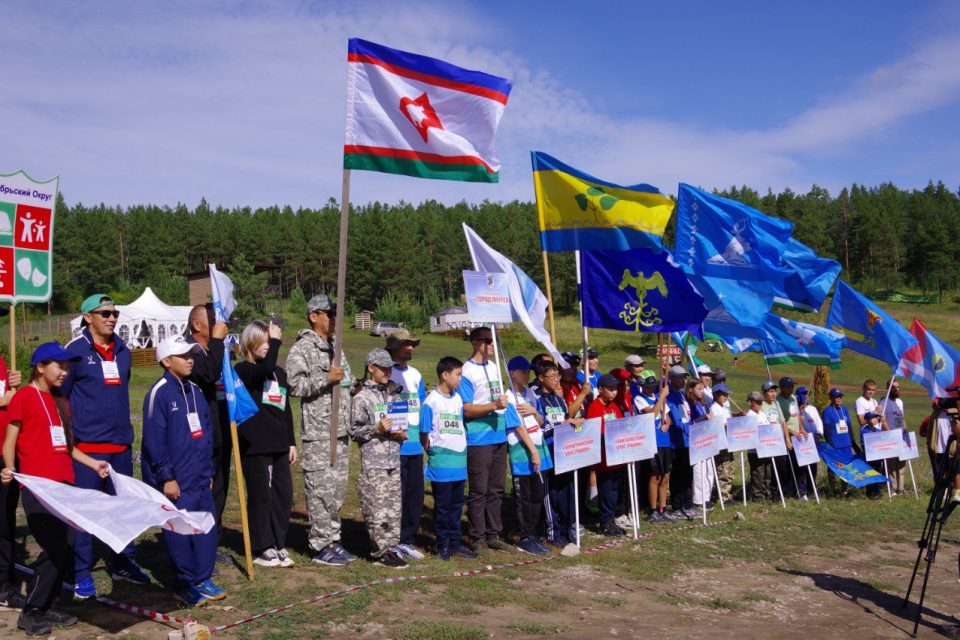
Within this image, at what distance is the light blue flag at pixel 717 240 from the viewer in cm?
1277

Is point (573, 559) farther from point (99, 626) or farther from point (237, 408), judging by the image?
point (99, 626)

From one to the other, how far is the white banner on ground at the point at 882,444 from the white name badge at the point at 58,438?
12.5m

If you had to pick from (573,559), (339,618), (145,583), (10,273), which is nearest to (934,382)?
(573,559)

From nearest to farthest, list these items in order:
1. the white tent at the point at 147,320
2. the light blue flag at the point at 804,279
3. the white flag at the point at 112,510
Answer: the white flag at the point at 112,510, the light blue flag at the point at 804,279, the white tent at the point at 147,320

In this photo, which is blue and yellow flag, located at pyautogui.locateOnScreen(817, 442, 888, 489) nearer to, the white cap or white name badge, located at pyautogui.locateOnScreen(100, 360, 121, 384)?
the white cap

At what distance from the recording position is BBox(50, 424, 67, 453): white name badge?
5.63 meters

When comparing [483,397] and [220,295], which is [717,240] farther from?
[220,295]

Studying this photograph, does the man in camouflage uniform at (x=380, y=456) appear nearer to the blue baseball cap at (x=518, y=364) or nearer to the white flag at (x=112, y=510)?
the blue baseball cap at (x=518, y=364)

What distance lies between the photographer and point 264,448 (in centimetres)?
732

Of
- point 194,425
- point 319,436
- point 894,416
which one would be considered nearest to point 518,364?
point 319,436

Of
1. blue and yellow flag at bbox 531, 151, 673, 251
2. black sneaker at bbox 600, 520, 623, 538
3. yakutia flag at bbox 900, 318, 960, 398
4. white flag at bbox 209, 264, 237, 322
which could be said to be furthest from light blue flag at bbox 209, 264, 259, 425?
yakutia flag at bbox 900, 318, 960, 398

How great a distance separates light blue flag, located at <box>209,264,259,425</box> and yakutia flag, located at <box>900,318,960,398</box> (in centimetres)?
1092

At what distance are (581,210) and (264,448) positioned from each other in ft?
16.0

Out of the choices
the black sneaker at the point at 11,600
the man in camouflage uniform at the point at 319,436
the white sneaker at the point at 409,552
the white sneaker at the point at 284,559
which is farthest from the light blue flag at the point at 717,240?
the black sneaker at the point at 11,600
